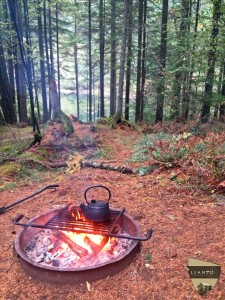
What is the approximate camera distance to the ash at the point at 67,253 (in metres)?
2.87

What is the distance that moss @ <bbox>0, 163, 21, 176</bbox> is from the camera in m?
5.87

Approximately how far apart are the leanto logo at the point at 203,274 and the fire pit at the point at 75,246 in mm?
560

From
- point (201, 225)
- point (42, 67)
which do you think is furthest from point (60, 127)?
point (42, 67)

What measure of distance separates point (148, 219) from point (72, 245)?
1.17m

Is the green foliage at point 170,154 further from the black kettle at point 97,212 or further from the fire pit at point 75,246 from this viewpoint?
the black kettle at point 97,212

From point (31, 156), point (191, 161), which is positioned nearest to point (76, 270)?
point (191, 161)

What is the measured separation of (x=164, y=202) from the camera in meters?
4.14

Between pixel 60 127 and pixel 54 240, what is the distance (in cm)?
614

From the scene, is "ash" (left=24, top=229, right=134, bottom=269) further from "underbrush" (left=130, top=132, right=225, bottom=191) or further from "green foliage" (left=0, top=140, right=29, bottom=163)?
"green foliage" (left=0, top=140, right=29, bottom=163)

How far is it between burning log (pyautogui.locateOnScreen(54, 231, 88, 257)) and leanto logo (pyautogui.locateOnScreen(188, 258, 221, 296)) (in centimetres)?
119

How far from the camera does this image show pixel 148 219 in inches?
145

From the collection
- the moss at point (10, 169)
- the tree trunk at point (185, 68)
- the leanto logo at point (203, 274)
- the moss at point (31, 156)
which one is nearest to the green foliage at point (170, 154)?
the leanto logo at point (203, 274)

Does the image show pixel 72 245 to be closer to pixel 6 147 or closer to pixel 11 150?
pixel 11 150

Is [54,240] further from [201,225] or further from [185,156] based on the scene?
[185,156]
